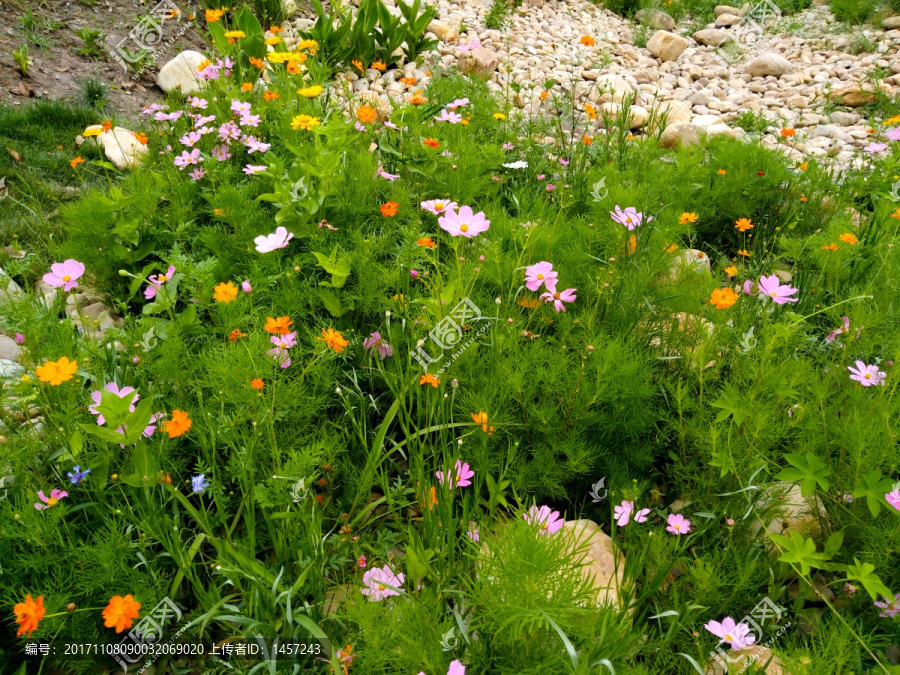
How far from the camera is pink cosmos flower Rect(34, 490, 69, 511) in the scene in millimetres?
1420

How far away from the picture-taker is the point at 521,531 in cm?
117

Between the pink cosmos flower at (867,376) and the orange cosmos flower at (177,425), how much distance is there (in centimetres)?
169

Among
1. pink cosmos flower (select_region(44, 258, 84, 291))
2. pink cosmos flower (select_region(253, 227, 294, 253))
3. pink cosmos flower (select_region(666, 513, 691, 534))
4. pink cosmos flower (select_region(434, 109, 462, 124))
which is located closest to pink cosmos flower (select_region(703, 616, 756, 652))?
pink cosmos flower (select_region(666, 513, 691, 534))

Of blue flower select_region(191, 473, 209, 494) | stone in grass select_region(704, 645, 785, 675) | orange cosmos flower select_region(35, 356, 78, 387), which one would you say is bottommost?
stone in grass select_region(704, 645, 785, 675)

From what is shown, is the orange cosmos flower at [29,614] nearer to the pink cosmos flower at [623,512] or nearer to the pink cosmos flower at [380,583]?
the pink cosmos flower at [380,583]

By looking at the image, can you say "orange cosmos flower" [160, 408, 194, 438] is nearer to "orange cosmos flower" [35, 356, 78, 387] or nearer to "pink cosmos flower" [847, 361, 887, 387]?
"orange cosmos flower" [35, 356, 78, 387]

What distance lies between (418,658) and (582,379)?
0.85m

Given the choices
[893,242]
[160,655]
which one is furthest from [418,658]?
[893,242]

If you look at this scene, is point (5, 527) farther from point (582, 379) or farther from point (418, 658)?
point (582, 379)

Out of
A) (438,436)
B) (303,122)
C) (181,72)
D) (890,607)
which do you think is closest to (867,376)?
(890,607)

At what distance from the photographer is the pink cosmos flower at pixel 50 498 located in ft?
4.66

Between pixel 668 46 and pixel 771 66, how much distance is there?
890 millimetres

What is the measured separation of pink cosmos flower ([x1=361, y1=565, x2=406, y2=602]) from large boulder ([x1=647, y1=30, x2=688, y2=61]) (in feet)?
18.1

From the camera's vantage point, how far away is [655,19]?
632 cm
